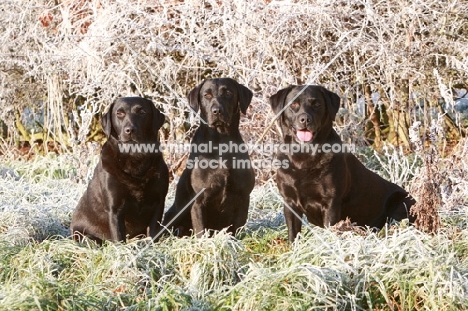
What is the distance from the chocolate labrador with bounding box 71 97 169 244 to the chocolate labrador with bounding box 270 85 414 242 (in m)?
0.81

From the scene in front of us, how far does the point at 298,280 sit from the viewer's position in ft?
11.0

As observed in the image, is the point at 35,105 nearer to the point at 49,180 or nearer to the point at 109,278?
the point at 49,180

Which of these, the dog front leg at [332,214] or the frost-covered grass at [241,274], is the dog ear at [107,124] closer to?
the frost-covered grass at [241,274]

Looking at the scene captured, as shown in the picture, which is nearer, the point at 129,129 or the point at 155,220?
the point at 129,129

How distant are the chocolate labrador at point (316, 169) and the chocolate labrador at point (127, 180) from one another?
31.8 inches

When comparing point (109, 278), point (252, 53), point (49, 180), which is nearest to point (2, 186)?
point (49, 180)

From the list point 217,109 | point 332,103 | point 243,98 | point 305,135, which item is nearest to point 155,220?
point 217,109

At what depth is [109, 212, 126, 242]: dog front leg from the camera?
457 centimetres

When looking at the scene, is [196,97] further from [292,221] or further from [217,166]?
[292,221]

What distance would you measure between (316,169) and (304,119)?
32cm

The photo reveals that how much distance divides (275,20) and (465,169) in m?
2.20

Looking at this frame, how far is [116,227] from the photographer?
4.57 meters

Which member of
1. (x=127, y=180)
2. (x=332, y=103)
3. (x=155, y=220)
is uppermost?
(x=332, y=103)

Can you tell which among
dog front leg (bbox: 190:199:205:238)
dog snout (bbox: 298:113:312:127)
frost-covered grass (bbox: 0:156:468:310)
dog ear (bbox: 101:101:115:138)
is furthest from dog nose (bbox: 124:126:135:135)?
dog snout (bbox: 298:113:312:127)
